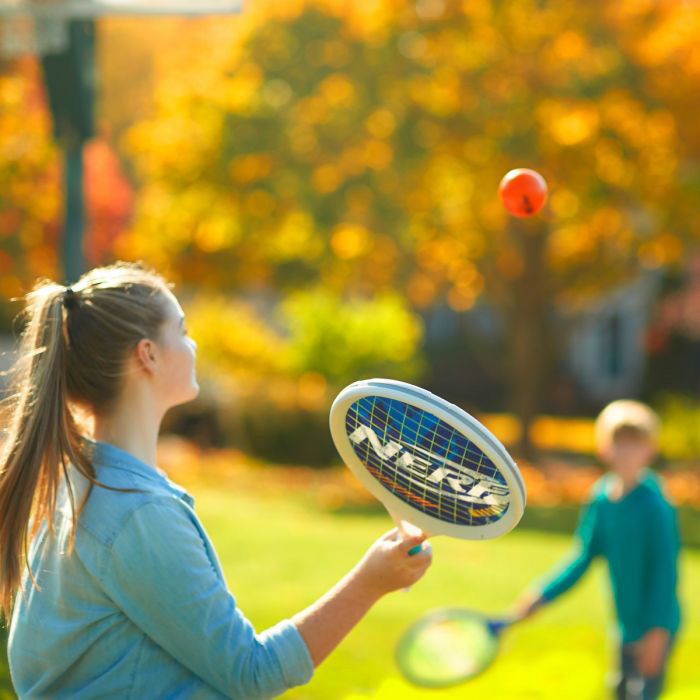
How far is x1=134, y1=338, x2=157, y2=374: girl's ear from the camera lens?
2.18 m

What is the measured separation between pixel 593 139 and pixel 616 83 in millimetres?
918

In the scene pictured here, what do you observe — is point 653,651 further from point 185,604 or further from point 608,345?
point 608,345

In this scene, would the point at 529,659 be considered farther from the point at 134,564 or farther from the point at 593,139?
the point at 593,139

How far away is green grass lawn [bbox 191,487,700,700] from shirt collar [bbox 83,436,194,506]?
124 inches

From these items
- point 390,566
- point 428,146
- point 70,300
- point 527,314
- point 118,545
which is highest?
point 428,146

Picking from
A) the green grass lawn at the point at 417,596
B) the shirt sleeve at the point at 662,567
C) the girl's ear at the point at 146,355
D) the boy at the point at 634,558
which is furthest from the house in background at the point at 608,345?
the girl's ear at the point at 146,355

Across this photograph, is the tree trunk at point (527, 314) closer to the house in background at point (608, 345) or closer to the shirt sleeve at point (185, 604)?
the house in background at point (608, 345)

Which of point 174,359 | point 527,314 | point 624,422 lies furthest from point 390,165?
point 174,359

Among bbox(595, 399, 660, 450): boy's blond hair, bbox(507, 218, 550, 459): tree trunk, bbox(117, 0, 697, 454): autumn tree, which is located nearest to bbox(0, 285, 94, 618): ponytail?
bbox(595, 399, 660, 450): boy's blond hair

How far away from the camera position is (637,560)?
4316 millimetres

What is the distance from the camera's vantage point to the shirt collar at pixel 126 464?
2.10 m

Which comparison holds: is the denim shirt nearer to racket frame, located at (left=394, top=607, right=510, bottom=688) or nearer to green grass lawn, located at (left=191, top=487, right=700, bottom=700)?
racket frame, located at (left=394, top=607, right=510, bottom=688)

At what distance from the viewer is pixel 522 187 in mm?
3006

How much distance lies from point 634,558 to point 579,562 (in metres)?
0.22
